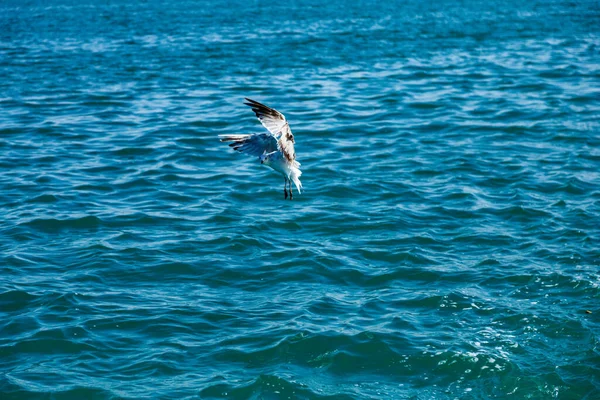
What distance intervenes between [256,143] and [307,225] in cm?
376

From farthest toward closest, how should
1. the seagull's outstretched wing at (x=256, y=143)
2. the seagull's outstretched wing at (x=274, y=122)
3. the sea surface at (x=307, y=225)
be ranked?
the seagull's outstretched wing at (x=256, y=143), the sea surface at (x=307, y=225), the seagull's outstretched wing at (x=274, y=122)

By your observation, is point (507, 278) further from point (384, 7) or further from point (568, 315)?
point (384, 7)

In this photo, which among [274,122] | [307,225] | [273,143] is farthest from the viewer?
[307,225]

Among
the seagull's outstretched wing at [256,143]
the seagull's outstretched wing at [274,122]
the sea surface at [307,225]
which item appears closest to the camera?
the seagull's outstretched wing at [274,122]

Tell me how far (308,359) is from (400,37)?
793 inches

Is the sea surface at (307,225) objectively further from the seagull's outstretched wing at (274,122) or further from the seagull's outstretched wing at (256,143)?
the seagull's outstretched wing at (274,122)

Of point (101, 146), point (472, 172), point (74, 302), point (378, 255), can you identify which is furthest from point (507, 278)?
point (101, 146)

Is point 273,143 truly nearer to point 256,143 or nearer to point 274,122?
point 256,143

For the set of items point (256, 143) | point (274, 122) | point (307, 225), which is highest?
point (274, 122)

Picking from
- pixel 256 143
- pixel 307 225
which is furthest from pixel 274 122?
pixel 307 225

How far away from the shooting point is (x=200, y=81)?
2333 cm

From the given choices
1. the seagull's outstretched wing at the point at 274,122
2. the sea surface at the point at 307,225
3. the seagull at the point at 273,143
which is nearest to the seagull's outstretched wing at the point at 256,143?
the seagull at the point at 273,143

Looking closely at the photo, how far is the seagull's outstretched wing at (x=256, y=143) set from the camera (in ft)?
33.2

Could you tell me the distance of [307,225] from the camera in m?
13.8
